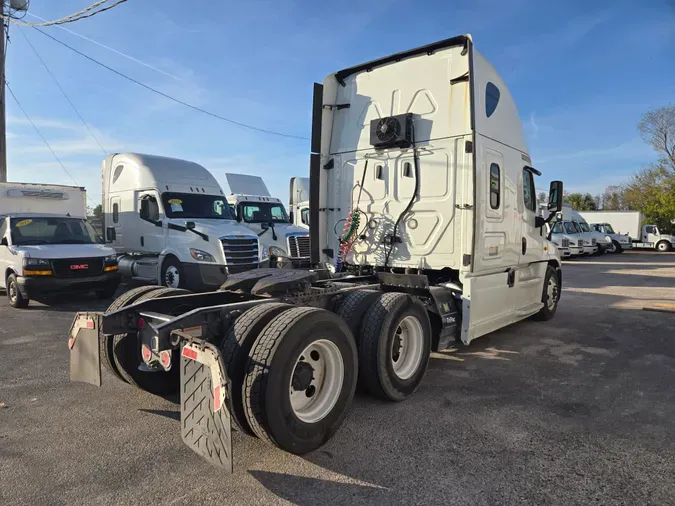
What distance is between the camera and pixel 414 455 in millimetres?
3385

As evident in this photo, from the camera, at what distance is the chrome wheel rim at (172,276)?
11.0 meters

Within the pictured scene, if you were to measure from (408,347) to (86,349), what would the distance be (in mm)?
2974

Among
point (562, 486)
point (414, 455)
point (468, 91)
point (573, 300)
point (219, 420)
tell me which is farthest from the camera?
point (573, 300)

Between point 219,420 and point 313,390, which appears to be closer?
point 219,420

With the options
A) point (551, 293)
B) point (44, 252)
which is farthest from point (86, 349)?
point (551, 293)

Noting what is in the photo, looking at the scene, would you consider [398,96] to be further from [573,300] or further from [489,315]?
[573,300]

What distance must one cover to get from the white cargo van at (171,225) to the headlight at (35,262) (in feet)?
8.11

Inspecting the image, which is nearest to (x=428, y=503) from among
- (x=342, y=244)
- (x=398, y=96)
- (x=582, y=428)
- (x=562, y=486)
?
(x=562, y=486)

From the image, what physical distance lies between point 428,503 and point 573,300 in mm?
9503

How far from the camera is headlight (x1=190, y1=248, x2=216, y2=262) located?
10.6 metres

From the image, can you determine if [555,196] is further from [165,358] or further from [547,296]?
[165,358]

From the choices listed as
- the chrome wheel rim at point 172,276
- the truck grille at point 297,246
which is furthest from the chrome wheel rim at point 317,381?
the truck grille at point 297,246

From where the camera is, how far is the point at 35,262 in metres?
9.14

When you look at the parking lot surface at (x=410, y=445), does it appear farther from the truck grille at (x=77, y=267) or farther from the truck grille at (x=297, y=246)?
the truck grille at (x=297, y=246)
